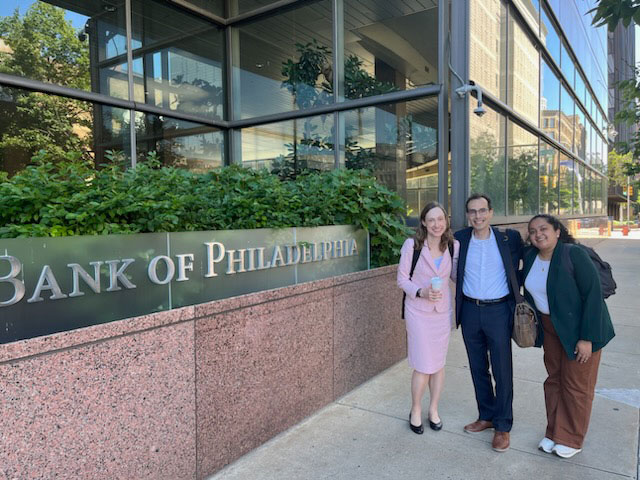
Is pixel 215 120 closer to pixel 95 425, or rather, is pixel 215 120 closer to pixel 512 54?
pixel 512 54

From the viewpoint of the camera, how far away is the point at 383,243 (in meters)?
5.00

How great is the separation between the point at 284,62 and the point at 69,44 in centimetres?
362

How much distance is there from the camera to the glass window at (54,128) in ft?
21.9

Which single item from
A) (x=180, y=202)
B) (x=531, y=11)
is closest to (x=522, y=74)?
(x=531, y=11)

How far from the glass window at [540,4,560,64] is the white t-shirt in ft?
32.1

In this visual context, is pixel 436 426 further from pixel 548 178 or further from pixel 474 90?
pixel 548 178

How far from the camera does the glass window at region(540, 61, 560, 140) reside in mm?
11594

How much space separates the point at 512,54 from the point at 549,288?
767 centimetres

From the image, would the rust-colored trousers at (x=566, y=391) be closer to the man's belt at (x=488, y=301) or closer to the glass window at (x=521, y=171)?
the man's belt at (x=488, y=301)

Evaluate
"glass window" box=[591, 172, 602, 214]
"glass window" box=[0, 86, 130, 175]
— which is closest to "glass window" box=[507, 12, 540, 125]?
"glass window" box=[0, 86, 130, 175]

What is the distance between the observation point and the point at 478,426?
3510 millimetres

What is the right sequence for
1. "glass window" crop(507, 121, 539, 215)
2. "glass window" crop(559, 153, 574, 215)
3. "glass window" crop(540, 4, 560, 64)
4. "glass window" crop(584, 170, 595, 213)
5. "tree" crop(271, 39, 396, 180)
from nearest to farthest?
"tree" crop(271, 39, 396, 180), "glass window" crop(507, 121, 539, 215), "glass window" crop(540, 4, 560, 64), "glass window" crop(559, 153, 574, 215), "glass window" crop(584, 170, 595, 213)

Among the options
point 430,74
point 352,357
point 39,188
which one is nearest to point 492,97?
point 430,74

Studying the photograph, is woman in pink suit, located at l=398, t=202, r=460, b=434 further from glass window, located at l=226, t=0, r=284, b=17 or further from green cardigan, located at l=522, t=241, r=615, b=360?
glass window, located at l=226, t=0, r=284, b=17
